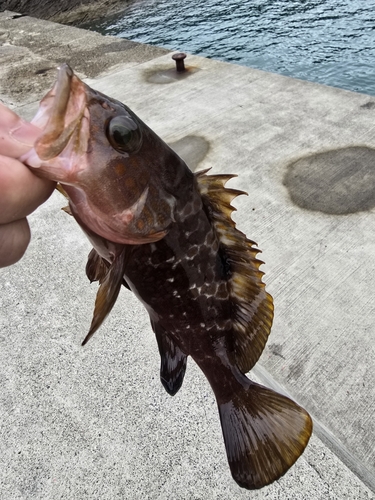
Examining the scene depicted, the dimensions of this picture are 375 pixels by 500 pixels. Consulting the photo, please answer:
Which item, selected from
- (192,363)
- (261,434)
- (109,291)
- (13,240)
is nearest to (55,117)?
(13,240)

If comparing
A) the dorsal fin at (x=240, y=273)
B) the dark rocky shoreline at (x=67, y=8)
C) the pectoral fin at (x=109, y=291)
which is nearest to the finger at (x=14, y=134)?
the pectoral fin at (x=109, y=291)

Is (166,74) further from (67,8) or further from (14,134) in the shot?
(67,8)

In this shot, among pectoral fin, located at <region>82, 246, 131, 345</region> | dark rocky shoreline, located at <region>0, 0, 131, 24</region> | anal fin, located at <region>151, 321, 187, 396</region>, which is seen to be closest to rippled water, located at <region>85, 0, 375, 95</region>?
dark rocky shoreline, located at <region>0, 0, 131, 24</region>

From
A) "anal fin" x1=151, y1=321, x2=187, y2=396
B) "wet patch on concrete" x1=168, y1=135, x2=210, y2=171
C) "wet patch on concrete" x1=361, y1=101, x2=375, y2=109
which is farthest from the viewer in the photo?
"wet patch on concrete" x1=361, y1=101, x2=375, y2=109

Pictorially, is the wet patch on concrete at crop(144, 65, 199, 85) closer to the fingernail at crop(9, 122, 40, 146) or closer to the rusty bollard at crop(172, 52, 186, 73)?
the rusty bollard at crop(172, 52, 186, 73)

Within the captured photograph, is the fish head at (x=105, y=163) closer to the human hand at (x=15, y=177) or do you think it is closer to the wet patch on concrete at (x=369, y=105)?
the human hand at (x=15, y=177)

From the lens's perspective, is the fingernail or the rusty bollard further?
the rusty bollard

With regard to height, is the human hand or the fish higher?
the human hand
